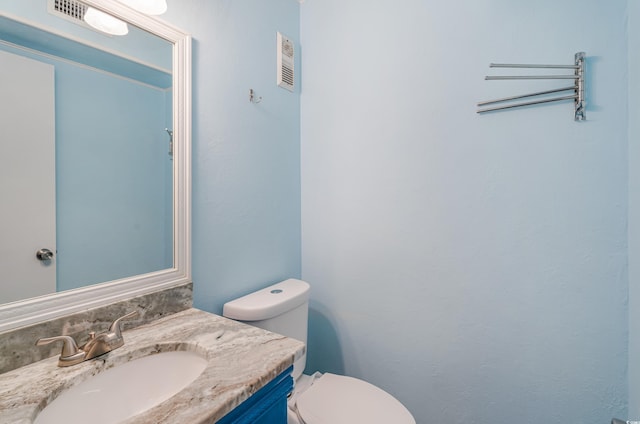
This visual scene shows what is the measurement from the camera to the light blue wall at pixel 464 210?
3.36ft

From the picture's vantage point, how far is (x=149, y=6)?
938mm

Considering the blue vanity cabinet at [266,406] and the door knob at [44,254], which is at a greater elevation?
the door knob at [44,254]

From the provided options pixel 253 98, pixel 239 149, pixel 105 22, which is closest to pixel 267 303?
pixel 239 149

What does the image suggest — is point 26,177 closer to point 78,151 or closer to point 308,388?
point 78,151

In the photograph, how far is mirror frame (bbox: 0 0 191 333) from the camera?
826 mm

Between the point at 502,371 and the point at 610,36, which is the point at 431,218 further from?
the point at 610,36

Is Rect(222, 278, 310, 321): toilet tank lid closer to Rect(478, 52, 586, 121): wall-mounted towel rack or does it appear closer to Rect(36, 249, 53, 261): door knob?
Rect(36, 249, 53, 261): door knob

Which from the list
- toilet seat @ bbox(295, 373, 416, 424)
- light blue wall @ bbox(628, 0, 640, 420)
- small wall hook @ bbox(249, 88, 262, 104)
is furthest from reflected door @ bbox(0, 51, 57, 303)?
light blue wall @ bbox(628, 0, 640, 420)

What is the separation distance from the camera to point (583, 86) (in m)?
1.00

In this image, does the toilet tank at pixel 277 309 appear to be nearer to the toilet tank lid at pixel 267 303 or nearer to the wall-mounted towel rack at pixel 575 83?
the toilet tank lid at pixel 267 303

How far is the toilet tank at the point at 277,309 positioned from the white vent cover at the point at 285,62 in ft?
3.40

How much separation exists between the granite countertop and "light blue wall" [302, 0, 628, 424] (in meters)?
0.78

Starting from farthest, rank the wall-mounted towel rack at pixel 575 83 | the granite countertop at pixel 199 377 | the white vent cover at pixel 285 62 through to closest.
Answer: the white vent cover at pixel 285 62 → the wall-mounted towel rack at pixel 575 83 → the granite countertop at pixel 199 377

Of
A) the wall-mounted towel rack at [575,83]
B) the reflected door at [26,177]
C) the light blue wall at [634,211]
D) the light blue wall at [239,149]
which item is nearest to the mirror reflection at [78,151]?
the reflected door at [26,177]
